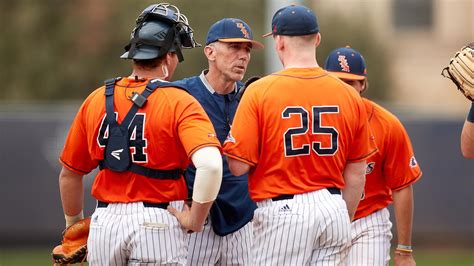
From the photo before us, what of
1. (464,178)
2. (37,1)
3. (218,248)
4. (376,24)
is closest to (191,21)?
(37,1)

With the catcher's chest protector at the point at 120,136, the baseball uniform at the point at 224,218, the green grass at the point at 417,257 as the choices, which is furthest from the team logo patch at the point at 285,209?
the green grass at the point at 417,257

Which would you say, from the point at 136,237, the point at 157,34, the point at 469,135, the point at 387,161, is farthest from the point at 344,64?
the point at 136,237

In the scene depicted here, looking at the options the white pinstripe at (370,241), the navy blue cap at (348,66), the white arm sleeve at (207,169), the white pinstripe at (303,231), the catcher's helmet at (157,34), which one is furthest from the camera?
the navy blue cap at (348,66)

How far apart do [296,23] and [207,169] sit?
1111mm

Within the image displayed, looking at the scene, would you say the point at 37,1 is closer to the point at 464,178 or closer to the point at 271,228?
the point at 464,178

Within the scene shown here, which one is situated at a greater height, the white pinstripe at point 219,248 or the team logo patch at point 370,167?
the team logo patch at point 370,167

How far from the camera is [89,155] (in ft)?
20.1

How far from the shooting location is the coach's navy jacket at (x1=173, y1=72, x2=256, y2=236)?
7.14 m

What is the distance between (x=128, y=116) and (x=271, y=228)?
1.10 metres

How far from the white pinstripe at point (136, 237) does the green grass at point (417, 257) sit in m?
8.56

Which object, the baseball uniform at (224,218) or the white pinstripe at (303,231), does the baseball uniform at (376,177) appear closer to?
the baseball uniform at (224,218)

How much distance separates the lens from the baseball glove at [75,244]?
6152 millimetres

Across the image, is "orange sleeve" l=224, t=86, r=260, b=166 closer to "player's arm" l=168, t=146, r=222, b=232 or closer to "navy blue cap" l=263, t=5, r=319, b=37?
"player's arm" l=168, t=146, r=222, b=232

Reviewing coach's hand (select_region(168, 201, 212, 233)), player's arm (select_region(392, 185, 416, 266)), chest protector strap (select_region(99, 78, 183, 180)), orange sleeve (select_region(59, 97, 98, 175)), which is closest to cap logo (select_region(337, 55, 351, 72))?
player's arm (select_region(392, 185, 416, 266))
